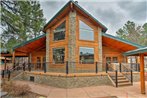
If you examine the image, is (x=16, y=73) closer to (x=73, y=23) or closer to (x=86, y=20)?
(x=73, y=23)

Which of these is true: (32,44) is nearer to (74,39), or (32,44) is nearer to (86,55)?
(74,39)

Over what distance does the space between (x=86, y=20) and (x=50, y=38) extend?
4080 mm

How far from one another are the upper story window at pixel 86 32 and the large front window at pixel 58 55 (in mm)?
2254

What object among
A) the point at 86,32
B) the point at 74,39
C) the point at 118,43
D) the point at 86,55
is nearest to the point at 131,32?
the point at 118,43

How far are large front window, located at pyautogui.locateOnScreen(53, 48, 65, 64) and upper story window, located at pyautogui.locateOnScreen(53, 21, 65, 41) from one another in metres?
1.10

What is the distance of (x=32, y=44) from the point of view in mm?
16766

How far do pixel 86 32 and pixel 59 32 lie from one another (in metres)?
2.60

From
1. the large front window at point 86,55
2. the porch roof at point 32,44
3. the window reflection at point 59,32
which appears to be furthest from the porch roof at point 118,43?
the porch roof at point 32,44

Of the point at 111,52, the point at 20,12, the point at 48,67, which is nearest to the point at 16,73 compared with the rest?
the point at 48,67

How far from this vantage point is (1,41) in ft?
33.9

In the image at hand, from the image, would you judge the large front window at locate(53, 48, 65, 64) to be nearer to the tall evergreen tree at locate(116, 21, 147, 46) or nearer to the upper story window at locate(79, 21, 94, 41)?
the upper story window at locate(79, 21, 94, 41)

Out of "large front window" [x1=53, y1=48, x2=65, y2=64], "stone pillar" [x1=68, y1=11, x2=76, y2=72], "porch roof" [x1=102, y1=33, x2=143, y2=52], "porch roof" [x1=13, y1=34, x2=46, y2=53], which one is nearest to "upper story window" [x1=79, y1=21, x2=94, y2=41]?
"stone pillar" [x1=68, y1=11, x2=76, y2=72]

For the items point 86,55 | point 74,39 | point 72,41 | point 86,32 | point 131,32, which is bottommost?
point 86,55

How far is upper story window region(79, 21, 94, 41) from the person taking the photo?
13.4m
